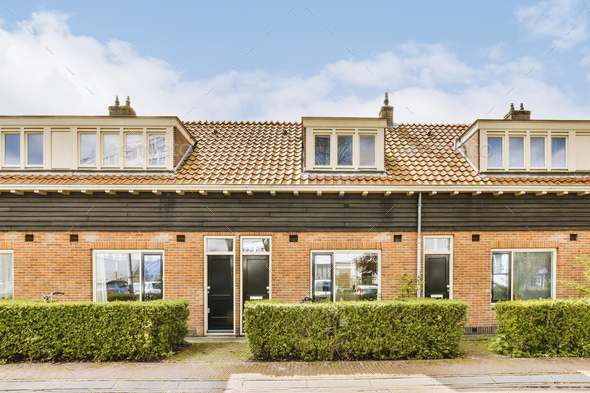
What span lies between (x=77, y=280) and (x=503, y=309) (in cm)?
1078

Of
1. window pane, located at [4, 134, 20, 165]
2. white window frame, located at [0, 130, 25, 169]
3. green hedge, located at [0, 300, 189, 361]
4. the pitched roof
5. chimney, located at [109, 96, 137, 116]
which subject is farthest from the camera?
chimney, located at [109, 96, 137, 116]

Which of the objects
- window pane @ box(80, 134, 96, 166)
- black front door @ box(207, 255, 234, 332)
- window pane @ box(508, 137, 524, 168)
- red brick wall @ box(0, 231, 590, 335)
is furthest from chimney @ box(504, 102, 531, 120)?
window pane @ box(80, 134, 96, 166)

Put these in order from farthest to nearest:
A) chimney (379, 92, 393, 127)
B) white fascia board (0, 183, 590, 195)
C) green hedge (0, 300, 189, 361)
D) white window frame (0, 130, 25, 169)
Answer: chimney (379, 92, 393, 127) < white window frame (0, 130, 25, 169) < white fascia board (0, 183, 590, 195) < green hedge (0, 300, 189, 361)

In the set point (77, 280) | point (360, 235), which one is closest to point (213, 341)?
point (77, 280)

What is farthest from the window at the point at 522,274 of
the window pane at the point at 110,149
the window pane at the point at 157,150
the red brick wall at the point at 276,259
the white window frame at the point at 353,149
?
the window pane at the point at 110,149

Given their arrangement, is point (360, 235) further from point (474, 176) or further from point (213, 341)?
point (213, 341)

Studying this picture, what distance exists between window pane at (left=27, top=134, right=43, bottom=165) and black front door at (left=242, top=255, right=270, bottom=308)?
674 cm

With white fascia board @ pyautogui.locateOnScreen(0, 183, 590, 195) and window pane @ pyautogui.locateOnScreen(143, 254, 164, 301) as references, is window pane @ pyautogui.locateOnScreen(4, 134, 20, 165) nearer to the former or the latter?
white fascia board @ pyautogui.locateOnScreen(0, 183, 590, 195)

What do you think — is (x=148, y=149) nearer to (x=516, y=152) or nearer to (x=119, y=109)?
(x=119, y=109)

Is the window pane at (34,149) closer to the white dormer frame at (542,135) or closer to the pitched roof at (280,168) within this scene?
the pitched roof at (280,168)

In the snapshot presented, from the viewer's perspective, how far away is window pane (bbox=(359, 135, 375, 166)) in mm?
9242

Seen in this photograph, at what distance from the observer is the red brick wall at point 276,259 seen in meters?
8.56

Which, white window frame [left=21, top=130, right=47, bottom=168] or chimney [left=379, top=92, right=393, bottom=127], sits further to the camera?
chimney [left=379, top=92, right=393, bottom=127]

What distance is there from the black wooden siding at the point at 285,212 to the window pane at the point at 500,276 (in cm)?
88
